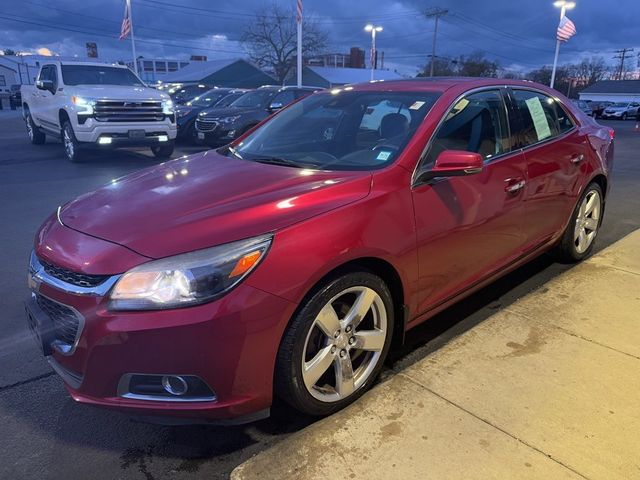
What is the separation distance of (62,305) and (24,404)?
971 millimetres

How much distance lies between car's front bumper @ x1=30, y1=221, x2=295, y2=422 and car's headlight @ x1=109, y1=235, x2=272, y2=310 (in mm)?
34

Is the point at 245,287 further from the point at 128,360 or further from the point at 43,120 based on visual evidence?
the point at 43,120

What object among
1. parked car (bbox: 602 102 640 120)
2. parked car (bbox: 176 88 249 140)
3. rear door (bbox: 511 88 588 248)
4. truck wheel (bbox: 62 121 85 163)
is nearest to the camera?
rear door (bbox: 511 88 588 248)

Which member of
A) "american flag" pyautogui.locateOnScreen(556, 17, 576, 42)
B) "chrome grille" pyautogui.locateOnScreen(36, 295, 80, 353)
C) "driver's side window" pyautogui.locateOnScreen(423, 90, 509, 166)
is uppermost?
"american flag" pyautogui.locateOnScreen(556, 17, 576, 42)

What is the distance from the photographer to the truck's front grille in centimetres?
1028

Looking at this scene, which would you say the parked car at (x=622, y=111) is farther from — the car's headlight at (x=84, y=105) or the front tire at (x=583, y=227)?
the front tire at (x=583, y=227)

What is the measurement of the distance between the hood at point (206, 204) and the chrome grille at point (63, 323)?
35 centimetres

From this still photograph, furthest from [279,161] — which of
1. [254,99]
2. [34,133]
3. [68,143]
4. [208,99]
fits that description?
[208,99]

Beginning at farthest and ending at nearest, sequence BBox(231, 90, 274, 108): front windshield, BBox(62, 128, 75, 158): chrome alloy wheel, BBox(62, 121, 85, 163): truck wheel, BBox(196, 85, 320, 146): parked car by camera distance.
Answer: BBox(231, 90, 274, 108): front windshield, BBox(196, 85, 320, 146): parked car, BBox(62, 128, 75, 158): chrome alloy wheel, BBox(62, 121, 85, 163): truck wheel

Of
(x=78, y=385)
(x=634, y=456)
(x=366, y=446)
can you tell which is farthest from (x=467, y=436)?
(x=78, y=385)

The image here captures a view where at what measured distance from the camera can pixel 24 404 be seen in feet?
9.09

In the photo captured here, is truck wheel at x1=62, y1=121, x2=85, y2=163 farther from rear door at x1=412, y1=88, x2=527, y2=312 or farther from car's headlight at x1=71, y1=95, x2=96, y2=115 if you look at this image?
rear door at x1=412, y1=88, x2=527, y2=312

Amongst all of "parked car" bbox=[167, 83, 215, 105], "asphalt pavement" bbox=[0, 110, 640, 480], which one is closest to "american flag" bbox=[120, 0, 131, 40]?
"parked car" bbox=[167, 83, 215, 105]

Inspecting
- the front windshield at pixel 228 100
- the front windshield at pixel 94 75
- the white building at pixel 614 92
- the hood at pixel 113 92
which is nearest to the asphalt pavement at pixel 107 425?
the hood at pixel 113 92
